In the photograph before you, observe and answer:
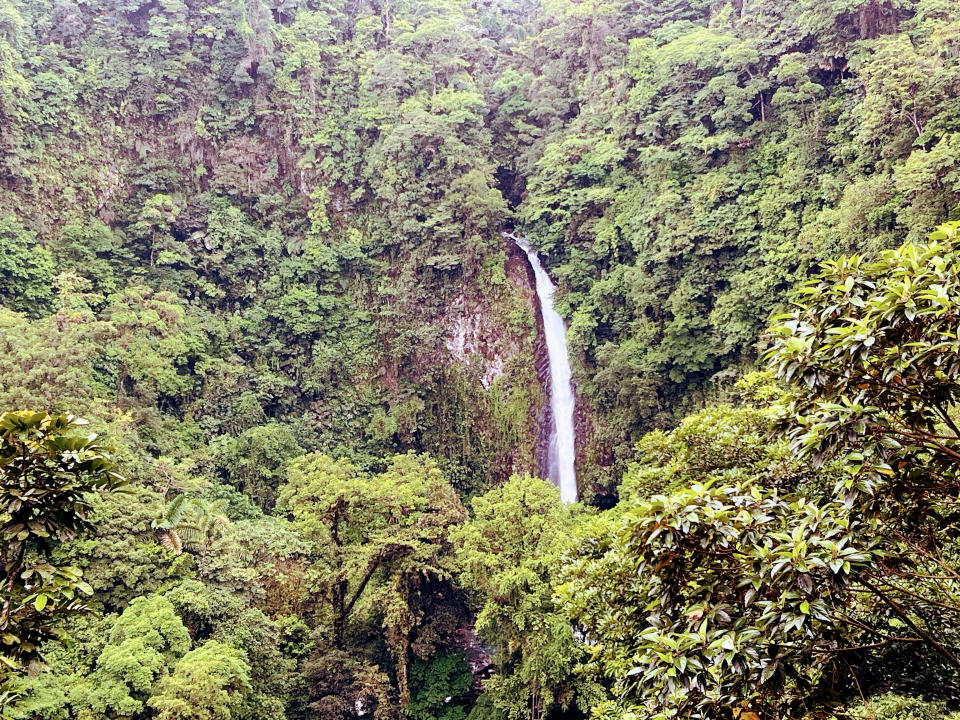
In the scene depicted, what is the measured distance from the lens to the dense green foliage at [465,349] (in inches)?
109

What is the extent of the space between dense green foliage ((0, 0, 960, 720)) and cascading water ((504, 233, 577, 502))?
43cm

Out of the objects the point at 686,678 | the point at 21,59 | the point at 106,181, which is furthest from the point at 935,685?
the point at 21,59

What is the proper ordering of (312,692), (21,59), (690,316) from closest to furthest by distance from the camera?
(312,692) → (690,316) → (21,59)

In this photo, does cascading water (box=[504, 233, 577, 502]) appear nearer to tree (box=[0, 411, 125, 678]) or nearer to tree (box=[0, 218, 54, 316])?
tree (box=[0, 218, 54, 316])

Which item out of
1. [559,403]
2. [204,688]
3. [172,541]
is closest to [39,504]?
[204,688]

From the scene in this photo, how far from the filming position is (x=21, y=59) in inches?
551

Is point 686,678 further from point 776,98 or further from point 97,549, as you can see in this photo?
point 776,98

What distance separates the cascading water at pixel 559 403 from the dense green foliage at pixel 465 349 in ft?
1.40

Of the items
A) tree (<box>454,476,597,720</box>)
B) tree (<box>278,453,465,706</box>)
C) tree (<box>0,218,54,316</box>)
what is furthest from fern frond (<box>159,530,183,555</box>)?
tree (<box>0,218,54,316</box>)

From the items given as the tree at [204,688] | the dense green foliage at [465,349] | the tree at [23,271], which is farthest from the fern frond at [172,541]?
the tree at [23,271]

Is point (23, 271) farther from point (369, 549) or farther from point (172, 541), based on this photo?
point (369, 549)

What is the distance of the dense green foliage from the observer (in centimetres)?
276

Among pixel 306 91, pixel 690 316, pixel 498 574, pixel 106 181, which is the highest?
pixel 306 91

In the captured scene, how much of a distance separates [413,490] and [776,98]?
8.99 m
